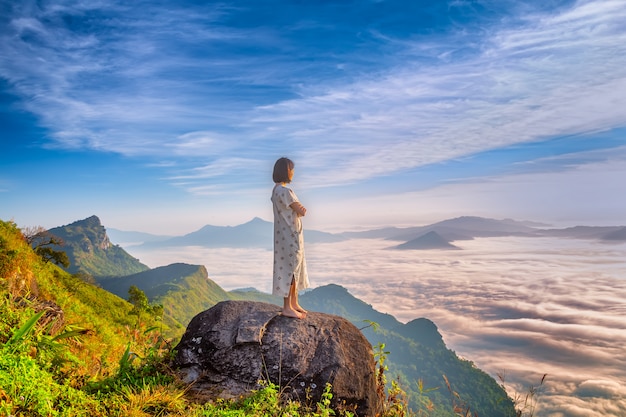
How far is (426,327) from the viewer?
515ft

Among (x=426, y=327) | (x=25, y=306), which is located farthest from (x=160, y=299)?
(x=25, y=306)

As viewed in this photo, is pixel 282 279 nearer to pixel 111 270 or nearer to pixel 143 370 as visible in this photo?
pixel 143 370

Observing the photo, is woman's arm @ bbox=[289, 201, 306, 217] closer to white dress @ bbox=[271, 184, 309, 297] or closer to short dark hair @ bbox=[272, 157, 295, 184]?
white dress @ bbox=[271, 184, 309, 297]

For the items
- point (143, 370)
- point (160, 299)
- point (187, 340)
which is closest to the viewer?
point (143, 370)

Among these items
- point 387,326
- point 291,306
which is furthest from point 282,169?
point 387,326

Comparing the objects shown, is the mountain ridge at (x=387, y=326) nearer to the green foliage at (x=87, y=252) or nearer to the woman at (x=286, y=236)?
the green foliage at (x=87, y=252)

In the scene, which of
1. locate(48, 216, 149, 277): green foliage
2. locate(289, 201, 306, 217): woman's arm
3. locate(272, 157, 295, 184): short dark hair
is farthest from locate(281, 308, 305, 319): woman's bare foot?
locate(48, 216, 149, 277): green foliage

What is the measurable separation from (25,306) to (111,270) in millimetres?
205516

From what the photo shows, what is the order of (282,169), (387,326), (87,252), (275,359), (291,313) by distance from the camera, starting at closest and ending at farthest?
(275,359), (291,313), (282,169), (387,326), (87,252)

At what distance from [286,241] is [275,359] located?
222 cm

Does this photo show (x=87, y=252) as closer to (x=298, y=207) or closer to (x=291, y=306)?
(x=291, y=306)

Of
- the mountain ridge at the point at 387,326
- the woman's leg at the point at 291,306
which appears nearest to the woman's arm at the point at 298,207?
the woman's leg at the point at 291,306

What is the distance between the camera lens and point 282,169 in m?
8.12

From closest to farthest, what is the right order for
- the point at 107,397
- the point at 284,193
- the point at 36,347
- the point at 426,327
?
the point at 107,397 → the point at 36,347 → the point at 284,193 → the point at 426,327
